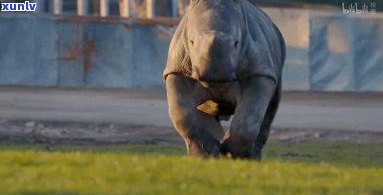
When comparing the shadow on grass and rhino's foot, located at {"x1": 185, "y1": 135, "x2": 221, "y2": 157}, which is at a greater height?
rhino's foot, located at {"x1": 185, "y1": 135, "x2": 221, "y2": 157}

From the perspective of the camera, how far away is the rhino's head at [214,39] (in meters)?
14.0

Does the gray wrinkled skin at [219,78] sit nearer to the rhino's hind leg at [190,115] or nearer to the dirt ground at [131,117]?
the rhino's hind leg at [190,115]

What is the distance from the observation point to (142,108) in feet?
104

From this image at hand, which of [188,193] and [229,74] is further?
[229,74]

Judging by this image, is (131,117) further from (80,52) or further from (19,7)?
(19,7)

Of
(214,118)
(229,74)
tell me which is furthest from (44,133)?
(229,74)

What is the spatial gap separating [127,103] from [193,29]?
18.0 metres

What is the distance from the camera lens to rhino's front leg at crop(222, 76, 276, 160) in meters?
14.8

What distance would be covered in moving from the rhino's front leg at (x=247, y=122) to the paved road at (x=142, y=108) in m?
12.5

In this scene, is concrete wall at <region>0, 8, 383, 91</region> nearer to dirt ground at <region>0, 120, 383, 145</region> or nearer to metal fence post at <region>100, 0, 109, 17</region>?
dirt ground at <region>0, 120, 383, 145</region>

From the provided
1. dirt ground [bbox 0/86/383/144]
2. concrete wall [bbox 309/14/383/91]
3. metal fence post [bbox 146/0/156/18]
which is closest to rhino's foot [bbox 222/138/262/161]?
dirt ground [bbox 0/86/383/144]

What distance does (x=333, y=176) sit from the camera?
467 inches

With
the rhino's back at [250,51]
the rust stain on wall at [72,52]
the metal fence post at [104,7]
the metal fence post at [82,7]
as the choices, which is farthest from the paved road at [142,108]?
the metal fence post at [82,7]

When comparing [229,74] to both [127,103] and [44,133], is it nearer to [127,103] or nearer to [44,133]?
[44,133]
